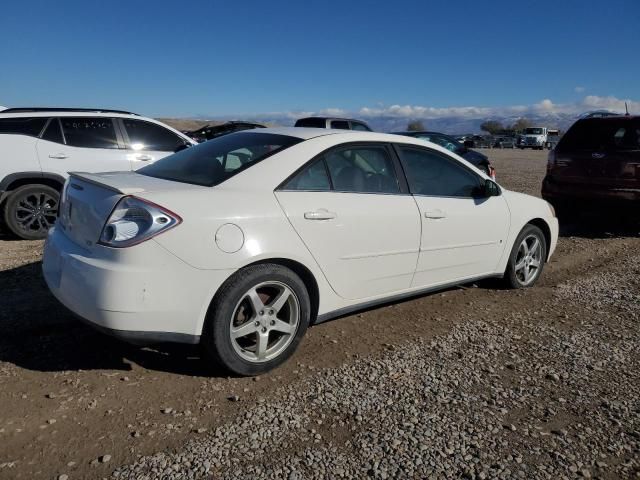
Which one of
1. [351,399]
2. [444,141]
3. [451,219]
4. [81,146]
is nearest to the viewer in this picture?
[351,399]

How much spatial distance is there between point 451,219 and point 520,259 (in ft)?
4.38

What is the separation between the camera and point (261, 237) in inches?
122

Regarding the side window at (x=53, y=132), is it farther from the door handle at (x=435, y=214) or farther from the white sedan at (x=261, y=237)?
the door handle at (x=435, y=214)

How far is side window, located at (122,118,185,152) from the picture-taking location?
24.9 feet

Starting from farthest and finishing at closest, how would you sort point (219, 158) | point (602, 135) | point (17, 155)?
point (602, 135)
point (17, 155)
point (219, 158)

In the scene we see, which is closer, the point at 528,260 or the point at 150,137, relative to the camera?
the point at 528,260

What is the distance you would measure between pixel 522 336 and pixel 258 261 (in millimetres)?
2235

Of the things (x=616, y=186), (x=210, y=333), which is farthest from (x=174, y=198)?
(x=616, y=186)

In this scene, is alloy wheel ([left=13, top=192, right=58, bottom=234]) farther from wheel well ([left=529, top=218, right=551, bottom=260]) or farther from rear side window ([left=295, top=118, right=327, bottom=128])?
rear side window ([left=295, top=118, right=327, bottom=128])

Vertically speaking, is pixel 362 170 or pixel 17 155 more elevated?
A: pixel 17 155

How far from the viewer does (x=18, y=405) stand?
286 centimetres

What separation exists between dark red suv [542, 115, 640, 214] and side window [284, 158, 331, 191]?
571 cm

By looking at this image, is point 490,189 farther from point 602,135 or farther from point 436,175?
point 602,135

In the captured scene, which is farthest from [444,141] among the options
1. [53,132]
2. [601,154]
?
[53,132]
